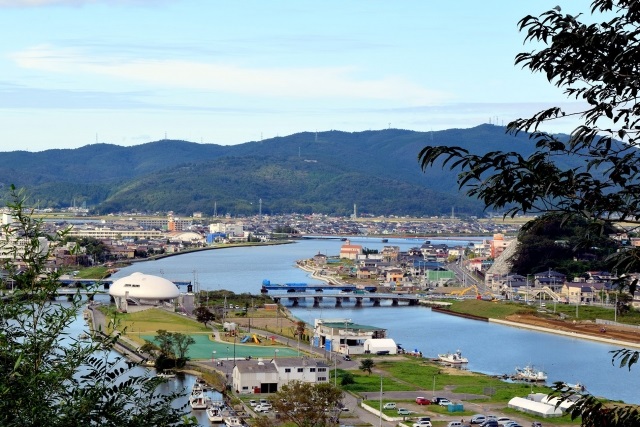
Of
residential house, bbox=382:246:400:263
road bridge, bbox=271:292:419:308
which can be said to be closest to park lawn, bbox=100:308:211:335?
road bridge, bbox=271:292:419:308

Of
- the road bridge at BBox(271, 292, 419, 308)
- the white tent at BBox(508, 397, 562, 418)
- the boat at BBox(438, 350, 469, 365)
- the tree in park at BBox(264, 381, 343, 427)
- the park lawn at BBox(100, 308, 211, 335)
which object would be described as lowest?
the road bridge at BBox(271, 292, 419, 308)

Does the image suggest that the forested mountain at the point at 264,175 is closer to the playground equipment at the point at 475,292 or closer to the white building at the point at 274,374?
the playground equipment at the point at 475,292

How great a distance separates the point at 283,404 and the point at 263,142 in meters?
101

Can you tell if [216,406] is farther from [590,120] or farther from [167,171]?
[167,171]

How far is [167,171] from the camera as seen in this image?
81.9m

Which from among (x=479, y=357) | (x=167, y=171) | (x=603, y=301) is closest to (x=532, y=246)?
(x=603, y=301)

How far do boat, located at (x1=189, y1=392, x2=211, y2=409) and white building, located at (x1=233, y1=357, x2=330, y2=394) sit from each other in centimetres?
65

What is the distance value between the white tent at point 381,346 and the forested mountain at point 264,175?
33.3 meters

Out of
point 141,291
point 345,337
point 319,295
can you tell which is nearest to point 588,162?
point 345,337

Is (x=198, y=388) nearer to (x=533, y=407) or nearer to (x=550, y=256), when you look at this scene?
(x=533, y=407)

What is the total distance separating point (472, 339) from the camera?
15.9 m

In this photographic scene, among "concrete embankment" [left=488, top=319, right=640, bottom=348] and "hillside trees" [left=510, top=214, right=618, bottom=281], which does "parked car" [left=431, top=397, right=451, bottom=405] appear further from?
"hillside trees" [left=510, top=214, right=618, bottom=281]

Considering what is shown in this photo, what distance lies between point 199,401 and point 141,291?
8.77 meters

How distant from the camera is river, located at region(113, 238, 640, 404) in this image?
40.5 feet
